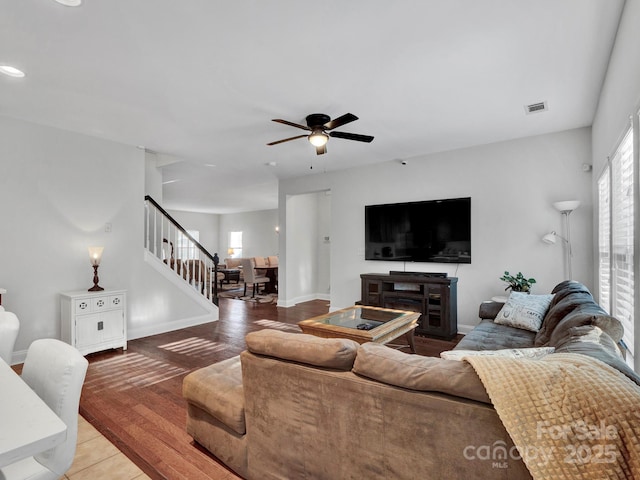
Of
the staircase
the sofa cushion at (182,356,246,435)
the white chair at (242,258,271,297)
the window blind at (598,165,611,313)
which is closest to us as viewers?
the sofa cushion at (182,356,246,435)

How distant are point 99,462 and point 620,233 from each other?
3.75 metres

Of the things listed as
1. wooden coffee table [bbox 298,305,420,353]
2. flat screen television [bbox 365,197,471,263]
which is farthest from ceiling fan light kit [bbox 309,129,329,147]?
flat screen television [bbox 365,197,471,263]

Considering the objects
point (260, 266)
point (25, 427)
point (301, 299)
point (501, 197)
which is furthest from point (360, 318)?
point (260, 266)

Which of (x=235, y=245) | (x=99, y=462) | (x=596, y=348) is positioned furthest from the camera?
(x=235, y=245)

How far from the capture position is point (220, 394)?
75.2 inches

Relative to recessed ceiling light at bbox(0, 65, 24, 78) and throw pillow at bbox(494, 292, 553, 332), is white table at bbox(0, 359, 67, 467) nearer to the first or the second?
recessed ceiling light at bbox(0, 65, 24, 78)

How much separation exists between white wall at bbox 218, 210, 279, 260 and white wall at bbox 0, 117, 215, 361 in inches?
302

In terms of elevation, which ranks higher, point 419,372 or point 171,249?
point 171,249

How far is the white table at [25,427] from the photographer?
0.87 m

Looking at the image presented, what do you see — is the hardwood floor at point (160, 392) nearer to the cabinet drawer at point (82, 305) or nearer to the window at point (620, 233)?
the cabinet drawer at point (82, 305)

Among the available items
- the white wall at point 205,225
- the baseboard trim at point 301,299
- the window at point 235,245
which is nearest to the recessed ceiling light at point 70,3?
the baseboard trim at point 301,299

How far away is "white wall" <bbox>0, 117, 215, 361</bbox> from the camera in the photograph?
367 centimetres

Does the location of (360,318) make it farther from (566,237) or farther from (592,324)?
(566,237)

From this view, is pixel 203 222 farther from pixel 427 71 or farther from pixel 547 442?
pixel 547 442
